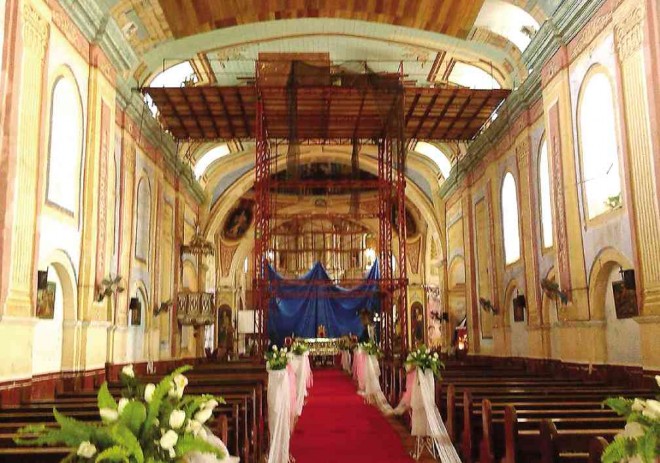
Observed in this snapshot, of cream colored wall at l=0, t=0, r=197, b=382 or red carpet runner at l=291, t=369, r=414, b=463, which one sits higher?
cream colored wall at l=0, t=0, r=197, b=382

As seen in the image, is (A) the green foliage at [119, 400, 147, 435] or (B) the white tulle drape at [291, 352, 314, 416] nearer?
(A) the green foliage at [119, 400, 147, 435]

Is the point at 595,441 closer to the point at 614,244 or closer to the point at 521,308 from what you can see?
the point at 614,244

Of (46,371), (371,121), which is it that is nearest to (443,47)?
(371,121)

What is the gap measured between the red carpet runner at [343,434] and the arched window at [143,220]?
5540 mm

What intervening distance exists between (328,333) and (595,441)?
73.3 ft

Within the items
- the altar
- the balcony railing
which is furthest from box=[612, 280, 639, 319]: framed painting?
the altar

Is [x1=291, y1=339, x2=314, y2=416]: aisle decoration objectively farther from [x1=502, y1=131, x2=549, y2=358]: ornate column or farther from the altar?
the altar

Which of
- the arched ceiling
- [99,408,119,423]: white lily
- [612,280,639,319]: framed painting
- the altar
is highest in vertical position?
the arched ceiling

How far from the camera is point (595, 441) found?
3.51 metres

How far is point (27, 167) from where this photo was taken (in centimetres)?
924

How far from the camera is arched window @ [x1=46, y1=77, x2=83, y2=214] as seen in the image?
1048cm

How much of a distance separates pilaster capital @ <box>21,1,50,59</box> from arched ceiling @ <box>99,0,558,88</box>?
2.81 m

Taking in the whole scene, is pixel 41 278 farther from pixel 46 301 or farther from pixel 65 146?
pixel 65 146

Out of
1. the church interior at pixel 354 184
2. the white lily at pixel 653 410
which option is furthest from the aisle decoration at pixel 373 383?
the white lily at pixel 653 410
